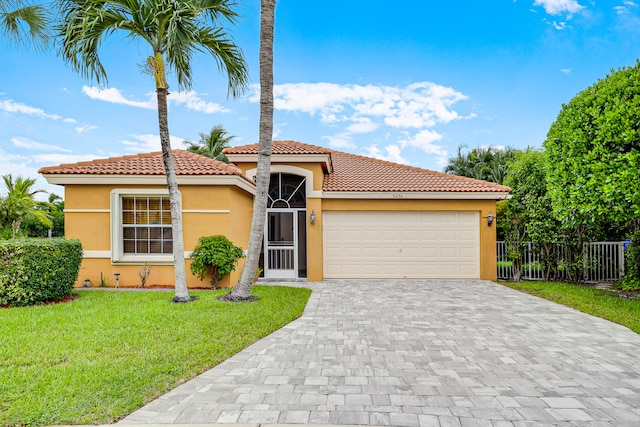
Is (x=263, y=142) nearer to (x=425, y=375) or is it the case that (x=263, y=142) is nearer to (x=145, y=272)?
(x=145, y=272)

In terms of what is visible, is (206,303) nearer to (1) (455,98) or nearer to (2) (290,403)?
(2) (290,403)

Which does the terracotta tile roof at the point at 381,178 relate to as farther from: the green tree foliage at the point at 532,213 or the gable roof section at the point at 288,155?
the green tree foliage at the point at 532,213

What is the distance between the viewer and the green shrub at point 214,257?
9.68 metres

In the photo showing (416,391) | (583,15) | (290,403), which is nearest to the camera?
(290,403)

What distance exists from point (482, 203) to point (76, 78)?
13.0m

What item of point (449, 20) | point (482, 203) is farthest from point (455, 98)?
point (482, 203)

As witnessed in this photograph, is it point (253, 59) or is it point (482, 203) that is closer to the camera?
point (253, 59)

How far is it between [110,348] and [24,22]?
9.26 m

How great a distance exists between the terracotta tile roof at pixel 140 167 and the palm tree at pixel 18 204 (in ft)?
57.4

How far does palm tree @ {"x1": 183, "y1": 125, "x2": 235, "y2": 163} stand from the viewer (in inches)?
1240

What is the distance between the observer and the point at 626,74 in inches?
333

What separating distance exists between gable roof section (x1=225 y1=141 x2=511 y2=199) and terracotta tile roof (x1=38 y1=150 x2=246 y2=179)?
1.66 meters

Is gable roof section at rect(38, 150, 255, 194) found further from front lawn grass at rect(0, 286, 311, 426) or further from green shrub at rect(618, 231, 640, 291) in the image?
green shrub at rect(618, 231, 640, 291)

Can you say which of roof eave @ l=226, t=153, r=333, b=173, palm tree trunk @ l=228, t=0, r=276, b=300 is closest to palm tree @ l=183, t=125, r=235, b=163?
roof eave @ l=226, t=153, r=333, b=173
